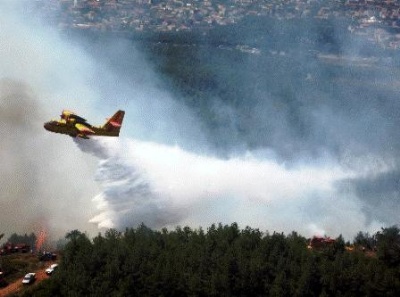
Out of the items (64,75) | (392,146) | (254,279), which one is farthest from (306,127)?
(254,279)

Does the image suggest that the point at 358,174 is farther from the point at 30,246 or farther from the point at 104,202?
the point at 30,246

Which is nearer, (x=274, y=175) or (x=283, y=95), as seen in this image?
(x=274, y=175)

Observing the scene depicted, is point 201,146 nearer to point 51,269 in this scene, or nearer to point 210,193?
point 210,193

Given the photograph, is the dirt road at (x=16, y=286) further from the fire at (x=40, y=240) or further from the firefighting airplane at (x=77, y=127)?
the firefighting airplane at (x=77, y=127)

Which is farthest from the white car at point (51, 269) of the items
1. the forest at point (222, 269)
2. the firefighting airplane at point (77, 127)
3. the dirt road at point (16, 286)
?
the firefighting airplane at point (77, 127)

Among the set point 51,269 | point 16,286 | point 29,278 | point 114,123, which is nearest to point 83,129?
point 114,123

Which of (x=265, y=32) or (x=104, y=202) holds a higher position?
(x=265, y=32)
